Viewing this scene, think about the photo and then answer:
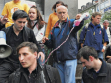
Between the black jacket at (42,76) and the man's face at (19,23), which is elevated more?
the man's face at (19,23)

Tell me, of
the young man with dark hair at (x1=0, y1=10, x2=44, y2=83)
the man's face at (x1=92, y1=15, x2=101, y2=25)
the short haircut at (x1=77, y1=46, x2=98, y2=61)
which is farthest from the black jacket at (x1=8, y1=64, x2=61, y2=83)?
the man's face at (x1=92, y1=15, x2=101, y2=25)

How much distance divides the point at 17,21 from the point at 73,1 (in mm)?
4980

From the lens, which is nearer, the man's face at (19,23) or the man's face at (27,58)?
the man's face at (27,58)

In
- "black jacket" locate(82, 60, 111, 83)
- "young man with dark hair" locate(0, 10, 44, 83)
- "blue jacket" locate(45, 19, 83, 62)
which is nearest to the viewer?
"black jacket" locate(82, 60, 111, 83)

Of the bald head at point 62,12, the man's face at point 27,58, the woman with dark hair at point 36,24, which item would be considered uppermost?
the bald head at point 62,12

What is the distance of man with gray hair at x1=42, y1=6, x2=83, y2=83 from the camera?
13.2 ft

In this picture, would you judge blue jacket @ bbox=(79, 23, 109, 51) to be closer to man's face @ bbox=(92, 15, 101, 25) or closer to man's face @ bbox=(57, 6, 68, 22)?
man's face @ bbox=(92, 15, 101, 25)

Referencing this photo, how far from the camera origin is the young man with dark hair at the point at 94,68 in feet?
11.0

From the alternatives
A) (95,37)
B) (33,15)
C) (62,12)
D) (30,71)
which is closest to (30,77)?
(30,71)

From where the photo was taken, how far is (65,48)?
404 centimetres

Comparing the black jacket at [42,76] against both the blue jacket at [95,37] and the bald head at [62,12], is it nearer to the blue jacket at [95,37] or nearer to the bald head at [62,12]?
the bald head at [62,12]

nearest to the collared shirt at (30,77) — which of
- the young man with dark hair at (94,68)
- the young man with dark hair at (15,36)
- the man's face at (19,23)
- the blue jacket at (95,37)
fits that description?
the young man with dark hair at (15,36)

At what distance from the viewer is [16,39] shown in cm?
387

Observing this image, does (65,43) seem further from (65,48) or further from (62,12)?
(62,12)
